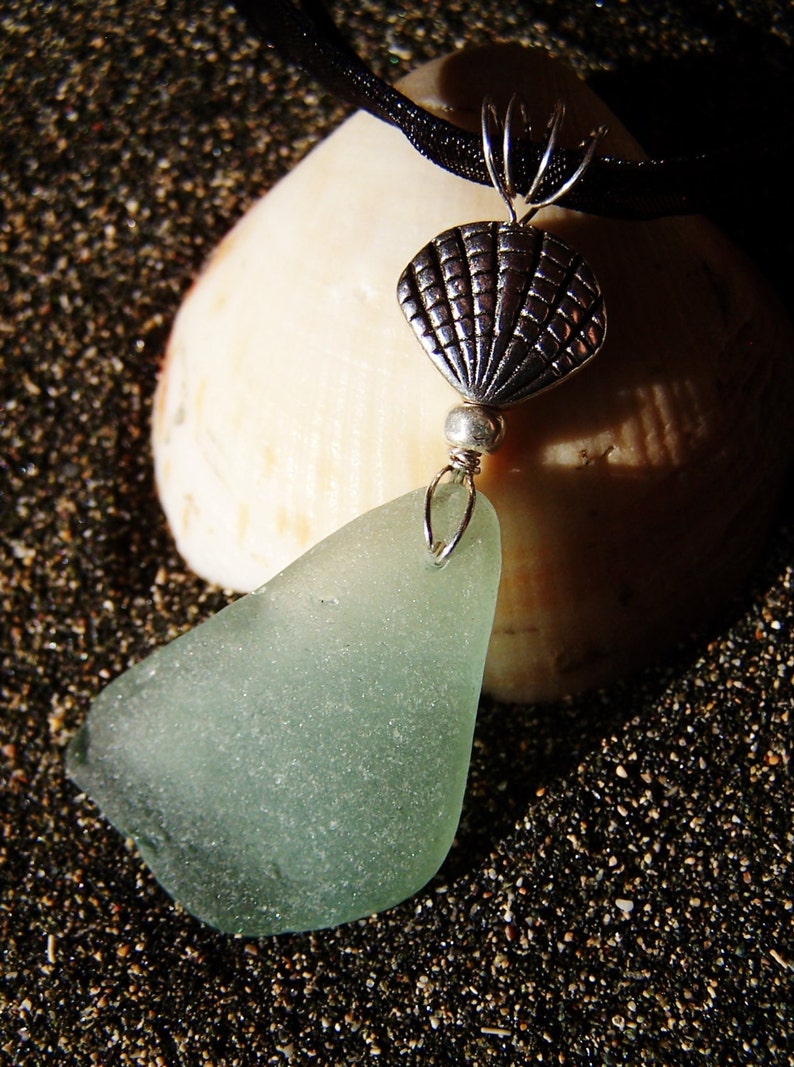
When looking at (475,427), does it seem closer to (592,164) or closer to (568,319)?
(568,319)

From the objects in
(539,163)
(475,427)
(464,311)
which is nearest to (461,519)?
(475,427)

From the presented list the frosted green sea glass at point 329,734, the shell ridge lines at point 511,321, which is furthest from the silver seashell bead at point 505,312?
the frosted green sea glass at point 329,734

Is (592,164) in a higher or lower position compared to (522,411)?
higher

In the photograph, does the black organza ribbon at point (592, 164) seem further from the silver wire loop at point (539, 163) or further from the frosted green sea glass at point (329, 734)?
the frosted green sea glass at point (329, 734)

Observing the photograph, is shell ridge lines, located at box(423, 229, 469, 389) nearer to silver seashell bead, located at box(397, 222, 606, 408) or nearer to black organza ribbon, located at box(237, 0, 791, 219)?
silver seashell bead, located at box(397, 222, 606, 408)

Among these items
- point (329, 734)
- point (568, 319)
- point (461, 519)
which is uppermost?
point (568, 319)

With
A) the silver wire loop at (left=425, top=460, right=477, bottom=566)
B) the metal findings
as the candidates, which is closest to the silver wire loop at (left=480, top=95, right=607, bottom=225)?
the metal findings

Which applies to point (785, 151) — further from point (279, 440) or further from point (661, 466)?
point (279, 440)
